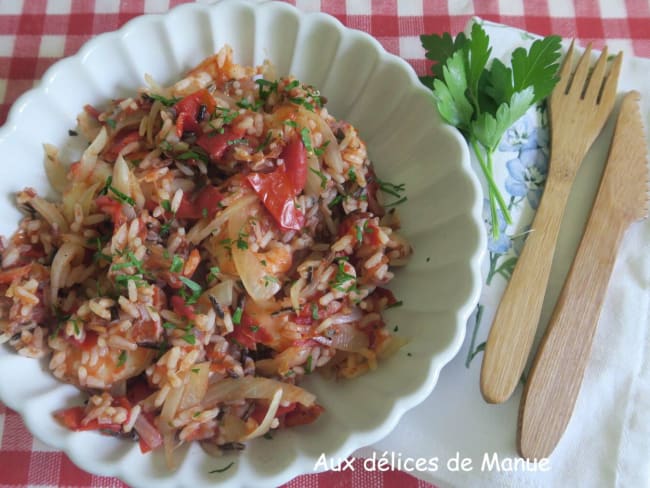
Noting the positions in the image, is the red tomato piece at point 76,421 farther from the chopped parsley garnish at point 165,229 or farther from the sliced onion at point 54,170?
the sliced onion at point 54,170

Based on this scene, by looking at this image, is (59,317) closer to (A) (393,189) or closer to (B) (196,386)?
(B) (196,386)

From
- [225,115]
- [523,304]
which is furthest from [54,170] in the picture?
[523,304]

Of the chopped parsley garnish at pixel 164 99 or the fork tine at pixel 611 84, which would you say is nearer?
the chopped parsley garnish at pixel 164 99

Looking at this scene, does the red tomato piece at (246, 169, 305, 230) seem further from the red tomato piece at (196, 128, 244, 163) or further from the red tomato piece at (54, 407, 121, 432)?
the red tomato piece at (54, 407, 121, 432)

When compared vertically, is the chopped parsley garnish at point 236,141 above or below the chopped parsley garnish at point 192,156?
above

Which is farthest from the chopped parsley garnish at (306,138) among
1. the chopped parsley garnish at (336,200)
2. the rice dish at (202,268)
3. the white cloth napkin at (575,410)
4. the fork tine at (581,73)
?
the fork tine at (581,73)

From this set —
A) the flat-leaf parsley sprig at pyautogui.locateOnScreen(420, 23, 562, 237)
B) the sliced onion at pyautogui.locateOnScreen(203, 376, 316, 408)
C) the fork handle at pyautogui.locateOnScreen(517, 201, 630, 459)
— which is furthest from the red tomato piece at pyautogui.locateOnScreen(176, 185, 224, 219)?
the fork handle at pyautogui.locateOnScreen(517, 201, 630, 459)
